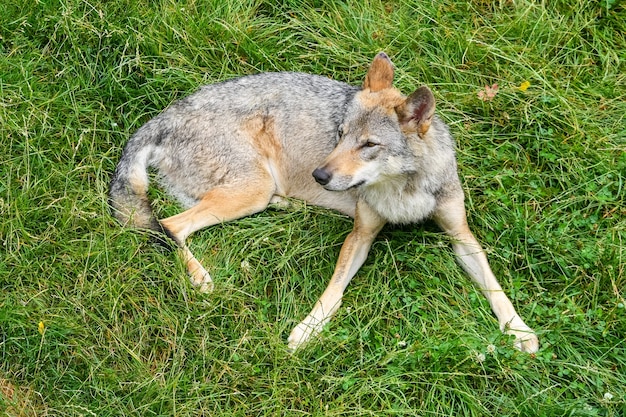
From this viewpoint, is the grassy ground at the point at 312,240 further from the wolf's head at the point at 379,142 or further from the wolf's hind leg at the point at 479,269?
the wolf's head at the point at 379,142

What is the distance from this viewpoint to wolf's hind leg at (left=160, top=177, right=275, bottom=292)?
5977mm

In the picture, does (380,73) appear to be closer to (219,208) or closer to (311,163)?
(311,163)

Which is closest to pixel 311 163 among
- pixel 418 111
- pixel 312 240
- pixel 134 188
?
pixel 312 240

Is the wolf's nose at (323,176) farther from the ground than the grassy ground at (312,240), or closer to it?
farther from the ground

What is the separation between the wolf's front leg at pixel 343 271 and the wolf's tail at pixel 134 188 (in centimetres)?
132

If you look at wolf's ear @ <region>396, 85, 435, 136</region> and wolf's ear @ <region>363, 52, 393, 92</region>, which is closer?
wolf's ear @ <region>396, 85, 435, 136</region>

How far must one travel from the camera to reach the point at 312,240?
19.9ft

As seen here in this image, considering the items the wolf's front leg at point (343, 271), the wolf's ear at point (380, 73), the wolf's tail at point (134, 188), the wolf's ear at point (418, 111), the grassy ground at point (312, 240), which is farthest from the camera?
the wolf's tail at point (134, 188)

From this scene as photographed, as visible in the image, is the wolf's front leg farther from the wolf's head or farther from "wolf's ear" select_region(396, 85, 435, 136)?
"wolf's ear" select_region(396, 85, 435, 136)

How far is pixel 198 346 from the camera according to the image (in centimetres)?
528

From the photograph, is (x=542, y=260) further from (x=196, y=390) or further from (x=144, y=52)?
(x=144, y=52)

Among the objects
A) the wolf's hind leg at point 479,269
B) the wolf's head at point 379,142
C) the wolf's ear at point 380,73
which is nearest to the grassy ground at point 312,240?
the wolf's hind leg at point 479,269

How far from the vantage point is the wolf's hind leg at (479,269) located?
5324 millimetres

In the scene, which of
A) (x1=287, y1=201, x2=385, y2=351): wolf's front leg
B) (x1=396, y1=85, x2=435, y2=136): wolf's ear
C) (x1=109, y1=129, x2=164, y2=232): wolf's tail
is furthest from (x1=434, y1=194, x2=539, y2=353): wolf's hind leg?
(x1=109, y1=129, x2=164, y2=232): wolf's tail
